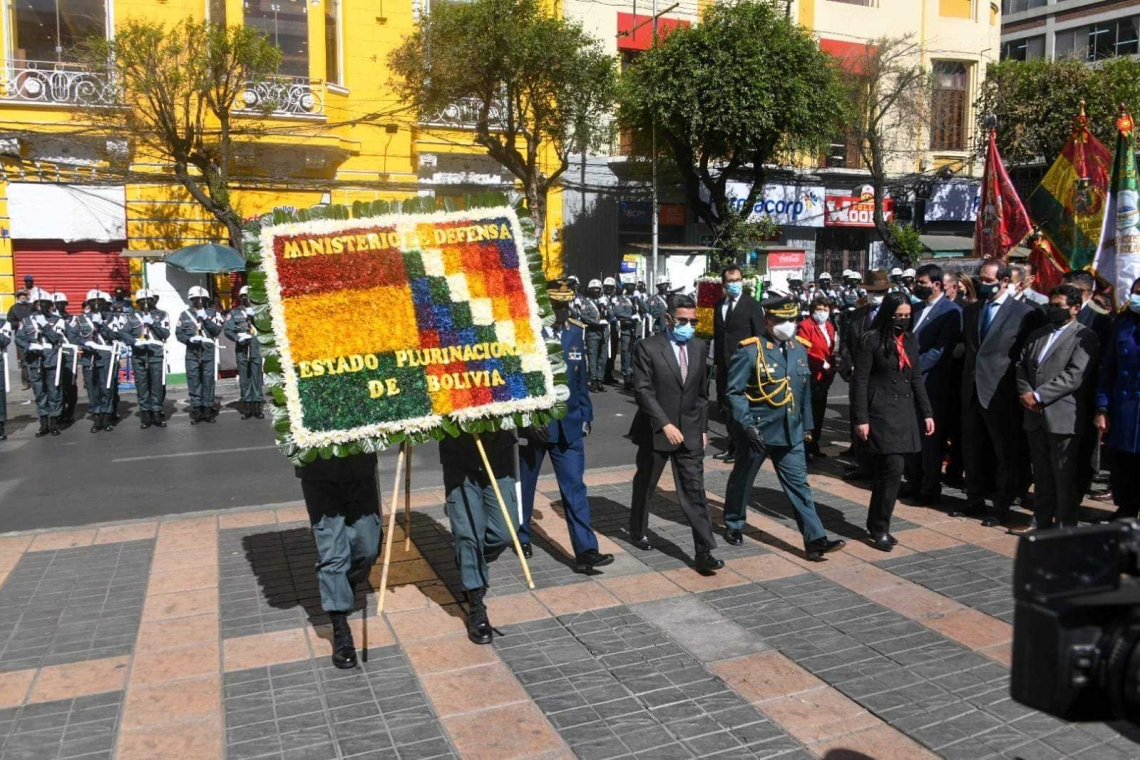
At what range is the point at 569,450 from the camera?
22.2ft

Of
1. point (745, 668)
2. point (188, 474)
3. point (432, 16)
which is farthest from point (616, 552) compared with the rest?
point (432, 16)

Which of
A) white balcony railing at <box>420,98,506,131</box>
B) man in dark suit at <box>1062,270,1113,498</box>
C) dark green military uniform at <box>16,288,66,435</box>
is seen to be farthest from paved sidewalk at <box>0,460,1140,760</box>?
white balcony railing at <box>420,98,506,131</box>

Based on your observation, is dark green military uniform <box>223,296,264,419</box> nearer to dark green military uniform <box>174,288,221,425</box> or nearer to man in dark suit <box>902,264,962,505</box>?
dark green military uniform <box>174,288,221,425</box>

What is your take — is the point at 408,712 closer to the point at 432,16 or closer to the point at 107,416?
the point at 107,416

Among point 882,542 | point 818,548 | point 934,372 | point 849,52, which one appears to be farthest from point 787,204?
point 818,548

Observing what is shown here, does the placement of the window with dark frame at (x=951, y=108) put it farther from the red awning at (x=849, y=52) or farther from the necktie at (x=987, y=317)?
the necktie at (x=987, y=317)

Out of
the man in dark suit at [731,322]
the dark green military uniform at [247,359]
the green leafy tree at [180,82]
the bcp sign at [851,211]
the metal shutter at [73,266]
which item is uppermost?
the green leafy tree at [180,82]

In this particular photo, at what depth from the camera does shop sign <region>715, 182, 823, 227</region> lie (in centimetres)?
2752

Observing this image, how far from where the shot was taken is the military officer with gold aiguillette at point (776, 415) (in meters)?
6.84

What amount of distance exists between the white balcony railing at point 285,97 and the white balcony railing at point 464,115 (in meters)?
2.38

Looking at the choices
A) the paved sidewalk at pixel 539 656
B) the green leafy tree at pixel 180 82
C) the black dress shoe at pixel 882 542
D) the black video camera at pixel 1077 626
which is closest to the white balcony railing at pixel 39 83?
the green leafy tree at pixel 180 82

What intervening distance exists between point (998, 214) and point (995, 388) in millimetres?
3945

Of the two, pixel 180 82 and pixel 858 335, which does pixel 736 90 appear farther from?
pixel 858 335

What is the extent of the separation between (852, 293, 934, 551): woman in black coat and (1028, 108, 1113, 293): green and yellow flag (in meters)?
3.86
